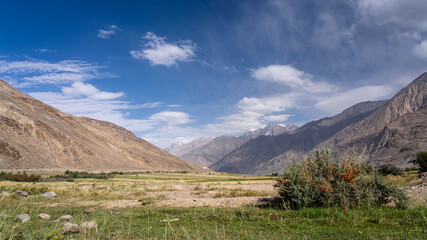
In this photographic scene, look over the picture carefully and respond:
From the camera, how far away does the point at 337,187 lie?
11.7 meters

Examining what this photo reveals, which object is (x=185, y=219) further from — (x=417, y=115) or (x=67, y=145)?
(x=417, y=115)

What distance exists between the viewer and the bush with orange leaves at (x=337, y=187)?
441 inches

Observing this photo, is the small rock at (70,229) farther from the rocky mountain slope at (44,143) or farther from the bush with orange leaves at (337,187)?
the rocky mountain slope at (44,143)

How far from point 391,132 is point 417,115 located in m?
18.9

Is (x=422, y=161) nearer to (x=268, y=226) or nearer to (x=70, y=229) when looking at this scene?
(x=268, y=226)

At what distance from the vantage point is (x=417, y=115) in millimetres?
162375

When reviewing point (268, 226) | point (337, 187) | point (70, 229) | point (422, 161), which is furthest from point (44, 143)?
point (422, 161)

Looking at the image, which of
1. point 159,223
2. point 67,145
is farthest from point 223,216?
point 67,145

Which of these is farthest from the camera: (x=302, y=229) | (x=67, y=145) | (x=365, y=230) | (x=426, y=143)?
(x=426, y=143)

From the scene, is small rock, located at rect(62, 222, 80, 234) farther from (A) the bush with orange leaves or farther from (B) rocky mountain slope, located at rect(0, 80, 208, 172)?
(B) rocky mountain slope, located at rect(0, 80, 208, 172)

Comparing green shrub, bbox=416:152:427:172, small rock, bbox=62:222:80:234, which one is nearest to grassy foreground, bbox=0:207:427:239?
small rock, bbox=62:222:80:234

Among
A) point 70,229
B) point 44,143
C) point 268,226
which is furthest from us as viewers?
point 44,143

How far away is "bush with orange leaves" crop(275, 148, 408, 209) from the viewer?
1121cm

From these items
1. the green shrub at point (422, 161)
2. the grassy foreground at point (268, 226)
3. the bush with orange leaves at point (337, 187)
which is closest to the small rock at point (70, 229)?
the grassy foreground at point (268, 226)
